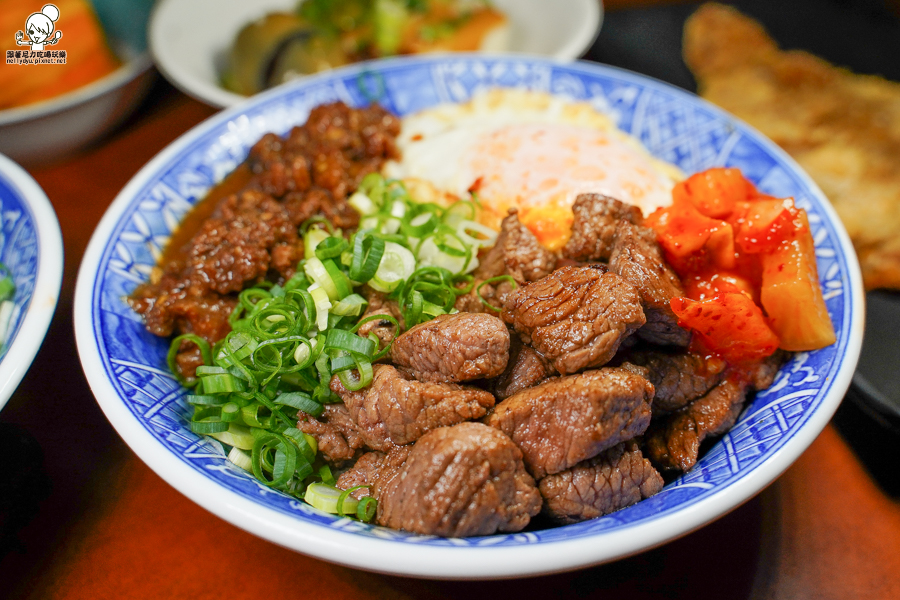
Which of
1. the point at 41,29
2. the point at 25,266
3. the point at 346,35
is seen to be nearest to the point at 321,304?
the point at 25,266

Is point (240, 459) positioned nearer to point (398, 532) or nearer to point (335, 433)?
point (335, 433)

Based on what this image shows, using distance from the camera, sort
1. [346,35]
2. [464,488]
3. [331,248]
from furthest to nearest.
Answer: [346,35], [331,248], [464,488]

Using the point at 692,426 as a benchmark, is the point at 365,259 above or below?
above

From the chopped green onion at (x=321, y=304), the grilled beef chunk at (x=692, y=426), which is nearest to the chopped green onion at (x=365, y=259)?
the chopped green onion at (x=321, y=304)

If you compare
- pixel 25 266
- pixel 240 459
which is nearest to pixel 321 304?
pixel 240 459

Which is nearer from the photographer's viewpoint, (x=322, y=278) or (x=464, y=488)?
(x=464, y=488)

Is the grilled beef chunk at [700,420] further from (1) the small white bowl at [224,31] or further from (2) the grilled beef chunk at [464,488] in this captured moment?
(1) the small white bowl at [224,31]

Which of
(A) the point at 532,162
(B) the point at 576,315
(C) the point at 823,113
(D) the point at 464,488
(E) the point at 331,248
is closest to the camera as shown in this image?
(D) the point at 464,488

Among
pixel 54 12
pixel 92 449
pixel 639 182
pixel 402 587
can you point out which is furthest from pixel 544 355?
pixel 54 12

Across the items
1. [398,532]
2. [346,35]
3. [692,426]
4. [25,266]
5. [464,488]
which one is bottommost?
[692,426]
